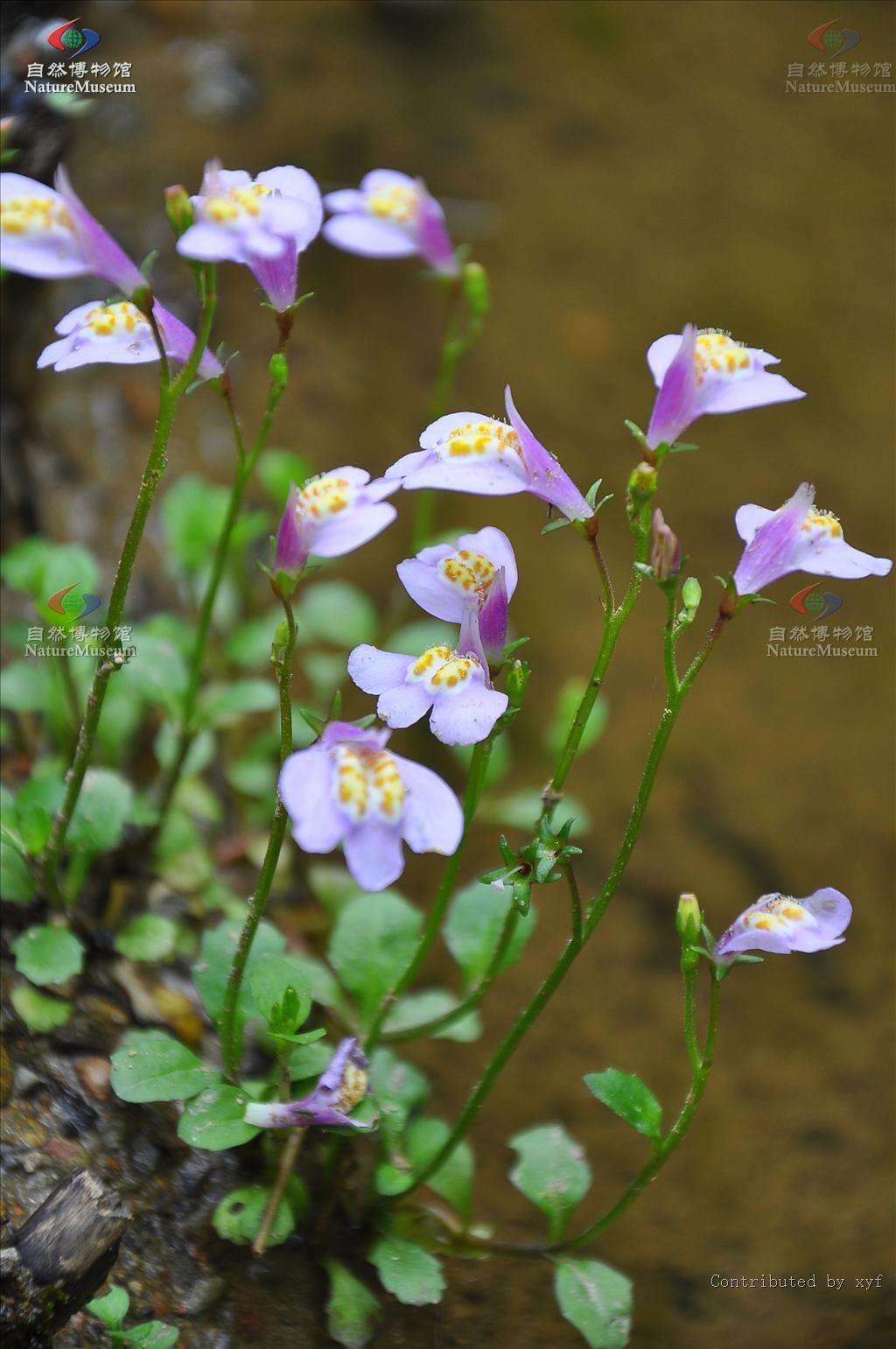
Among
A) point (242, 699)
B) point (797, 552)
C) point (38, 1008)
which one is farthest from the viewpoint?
point (242, 699)

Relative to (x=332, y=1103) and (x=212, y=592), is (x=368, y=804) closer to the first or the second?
(x=332, y=1103)

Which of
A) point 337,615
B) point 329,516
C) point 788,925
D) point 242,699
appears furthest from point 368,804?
point 337,615

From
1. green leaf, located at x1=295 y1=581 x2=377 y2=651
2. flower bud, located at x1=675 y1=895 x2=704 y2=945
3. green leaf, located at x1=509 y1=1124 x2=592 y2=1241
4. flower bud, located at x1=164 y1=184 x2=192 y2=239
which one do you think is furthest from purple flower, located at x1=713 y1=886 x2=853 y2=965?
green leaf, located at x1=295 y1=581 x2=377 y2=651

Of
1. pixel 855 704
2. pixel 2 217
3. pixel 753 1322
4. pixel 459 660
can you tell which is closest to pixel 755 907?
pixel 459 660

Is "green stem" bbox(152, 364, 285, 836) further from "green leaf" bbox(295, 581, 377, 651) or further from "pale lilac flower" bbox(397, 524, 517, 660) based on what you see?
"green leaf" bbox(295, 581, 377, 651)

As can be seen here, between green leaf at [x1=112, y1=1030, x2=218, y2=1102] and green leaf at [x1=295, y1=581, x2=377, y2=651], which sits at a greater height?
green leaf at [x1=112, y1=1030, x2=218, y2=1102]
